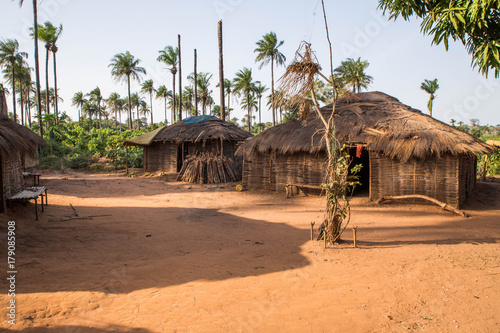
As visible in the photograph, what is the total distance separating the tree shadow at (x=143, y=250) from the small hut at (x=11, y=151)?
107cm

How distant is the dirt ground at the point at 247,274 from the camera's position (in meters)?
3.29

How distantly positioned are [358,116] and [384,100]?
6.65ft

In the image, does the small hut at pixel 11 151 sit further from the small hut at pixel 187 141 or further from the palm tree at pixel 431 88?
the palm tree at pixel 431 88

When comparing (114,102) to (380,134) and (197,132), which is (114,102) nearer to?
(197,132)

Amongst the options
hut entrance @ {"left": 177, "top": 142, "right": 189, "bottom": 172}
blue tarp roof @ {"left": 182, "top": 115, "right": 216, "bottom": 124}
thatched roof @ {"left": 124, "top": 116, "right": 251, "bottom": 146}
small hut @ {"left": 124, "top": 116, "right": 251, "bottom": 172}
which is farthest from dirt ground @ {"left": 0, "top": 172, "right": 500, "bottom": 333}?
blue tarp roof @ {"left": 182, "top": 115, "right": 216, "bottom": 124}

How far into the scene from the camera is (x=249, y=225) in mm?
7641

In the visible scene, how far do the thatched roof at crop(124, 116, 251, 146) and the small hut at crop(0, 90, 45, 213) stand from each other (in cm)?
920

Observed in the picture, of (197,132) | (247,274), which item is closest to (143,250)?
(247,274)

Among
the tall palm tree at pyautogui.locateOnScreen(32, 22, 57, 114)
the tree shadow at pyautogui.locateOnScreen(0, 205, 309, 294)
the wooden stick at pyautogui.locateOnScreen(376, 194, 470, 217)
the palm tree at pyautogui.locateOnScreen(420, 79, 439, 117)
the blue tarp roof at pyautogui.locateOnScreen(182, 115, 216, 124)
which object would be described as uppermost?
the tall palm tree at pyautogui.locateOnScreen(32, 22, 57, 114)

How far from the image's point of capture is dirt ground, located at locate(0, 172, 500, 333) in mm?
3295

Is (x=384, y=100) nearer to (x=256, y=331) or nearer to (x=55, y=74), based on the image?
(x=256, y=331)

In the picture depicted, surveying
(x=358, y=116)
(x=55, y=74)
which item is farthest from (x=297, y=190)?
(x=55, y=74)

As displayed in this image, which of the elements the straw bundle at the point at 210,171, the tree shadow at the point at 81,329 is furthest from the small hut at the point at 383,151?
the tree shadow at the point at 81,329

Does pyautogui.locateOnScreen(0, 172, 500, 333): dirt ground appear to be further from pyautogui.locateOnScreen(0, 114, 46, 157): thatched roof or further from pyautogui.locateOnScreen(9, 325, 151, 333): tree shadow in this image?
pyautogui.locateOnScreen(0, 114, 46, 157): thatched roof
